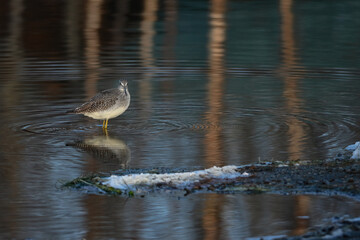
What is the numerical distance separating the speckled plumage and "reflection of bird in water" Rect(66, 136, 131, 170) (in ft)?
2.30

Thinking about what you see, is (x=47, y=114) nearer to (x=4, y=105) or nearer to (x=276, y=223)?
(x=4, y=105)

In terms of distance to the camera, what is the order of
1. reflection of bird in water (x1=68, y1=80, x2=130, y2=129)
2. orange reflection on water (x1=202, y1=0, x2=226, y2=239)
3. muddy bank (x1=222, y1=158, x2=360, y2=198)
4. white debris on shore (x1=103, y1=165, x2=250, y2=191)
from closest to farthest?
orange reflection on water (x1=202, y1=0, x2=226, y2=239), muddy bank (x1=222, y1=158, x2=360, y2=198), white debris on shore (x1=103, y1=165, x2=250, y2=191), reflection of bird in water (x1=68, y1=80, x2=130, y2=129)

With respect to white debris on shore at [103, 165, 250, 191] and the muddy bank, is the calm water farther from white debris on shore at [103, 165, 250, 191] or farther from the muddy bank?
white debris on shore at [103, 165, 250, 191]

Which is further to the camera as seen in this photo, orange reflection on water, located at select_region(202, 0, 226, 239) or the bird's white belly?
the bird's white belly

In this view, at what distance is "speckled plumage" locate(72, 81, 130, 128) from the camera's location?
1362 centimetres

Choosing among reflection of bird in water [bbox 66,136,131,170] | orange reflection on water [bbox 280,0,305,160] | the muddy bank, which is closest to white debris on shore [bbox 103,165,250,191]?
the muddy bank

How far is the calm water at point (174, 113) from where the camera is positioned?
28.3 ft

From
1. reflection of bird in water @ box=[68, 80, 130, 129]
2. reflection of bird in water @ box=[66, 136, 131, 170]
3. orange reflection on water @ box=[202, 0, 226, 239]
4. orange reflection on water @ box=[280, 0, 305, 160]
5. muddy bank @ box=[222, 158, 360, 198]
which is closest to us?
orange reflection on water @ box=[202, 0, 226, 239]

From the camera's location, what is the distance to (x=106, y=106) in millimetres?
13594

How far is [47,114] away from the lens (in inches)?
576

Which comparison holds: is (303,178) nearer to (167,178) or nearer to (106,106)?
(167,178)

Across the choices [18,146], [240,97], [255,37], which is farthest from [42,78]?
[255,37]

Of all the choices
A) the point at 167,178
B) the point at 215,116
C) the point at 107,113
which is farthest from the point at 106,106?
the point at 167,178

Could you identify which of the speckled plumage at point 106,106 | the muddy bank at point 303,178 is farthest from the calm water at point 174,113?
the speckled plumage at point 106,106
